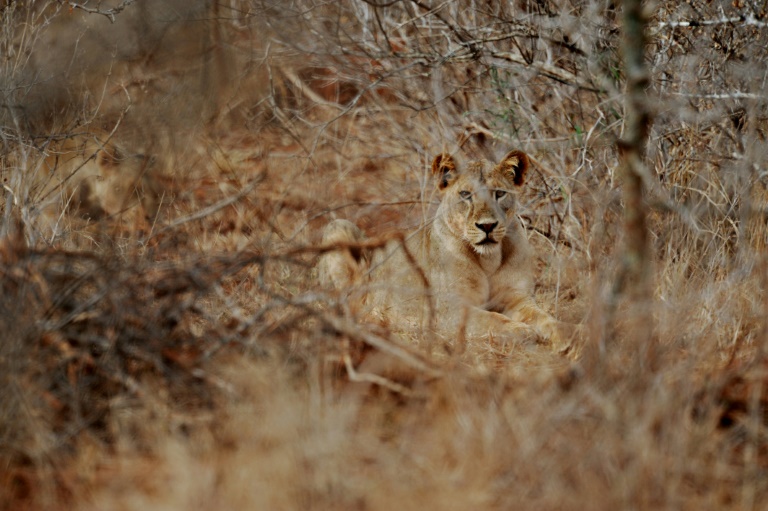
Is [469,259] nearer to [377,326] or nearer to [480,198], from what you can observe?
[480,198]

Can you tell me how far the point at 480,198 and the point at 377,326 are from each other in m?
1.62

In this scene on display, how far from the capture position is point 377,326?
4957 mm

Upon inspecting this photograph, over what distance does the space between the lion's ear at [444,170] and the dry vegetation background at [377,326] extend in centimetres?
79

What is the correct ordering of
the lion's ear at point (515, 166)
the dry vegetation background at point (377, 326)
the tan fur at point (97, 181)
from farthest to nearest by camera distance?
the tan fur at point (97, 181) → the lion's ear at point (515, 166) → the dry vegetation background at point (377, 326)

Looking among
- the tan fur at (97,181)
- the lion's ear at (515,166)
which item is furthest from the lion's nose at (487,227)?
the tan fur at (97,181)

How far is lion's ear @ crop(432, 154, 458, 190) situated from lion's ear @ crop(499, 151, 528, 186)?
329 mm

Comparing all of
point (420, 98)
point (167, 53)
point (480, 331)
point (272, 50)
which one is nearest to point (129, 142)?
point (167, 53)

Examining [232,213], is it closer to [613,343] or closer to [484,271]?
[484,271]

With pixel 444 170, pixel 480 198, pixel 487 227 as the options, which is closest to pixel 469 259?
pixel 487 227

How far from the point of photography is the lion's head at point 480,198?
624 cm

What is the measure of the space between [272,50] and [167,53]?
89 cm

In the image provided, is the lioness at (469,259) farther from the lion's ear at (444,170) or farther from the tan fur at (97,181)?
the tan fur at (97,181)

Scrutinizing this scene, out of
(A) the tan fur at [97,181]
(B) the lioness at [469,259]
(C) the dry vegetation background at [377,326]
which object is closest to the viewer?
(C) the dry vegetation background at [377,326]

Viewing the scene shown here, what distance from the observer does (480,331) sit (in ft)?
19.5
